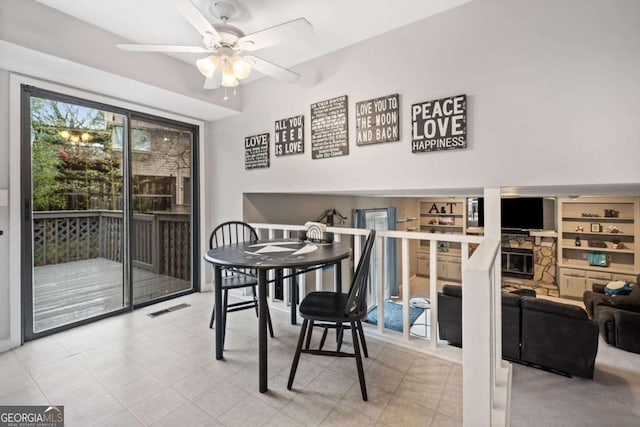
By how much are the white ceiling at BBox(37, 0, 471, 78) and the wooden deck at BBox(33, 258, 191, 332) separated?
7.13ft

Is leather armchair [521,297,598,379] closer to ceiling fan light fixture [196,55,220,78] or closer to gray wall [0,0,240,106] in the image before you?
ceiling fan light fixture [196,55,220,78]

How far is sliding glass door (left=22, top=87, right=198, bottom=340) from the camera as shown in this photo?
8.18 ft

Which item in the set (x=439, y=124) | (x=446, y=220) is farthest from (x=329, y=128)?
(x=446, y=220)

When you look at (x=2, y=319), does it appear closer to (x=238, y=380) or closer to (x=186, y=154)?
(x=238, y=380)

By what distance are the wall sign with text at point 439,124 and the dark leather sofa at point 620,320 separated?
10.4 ft

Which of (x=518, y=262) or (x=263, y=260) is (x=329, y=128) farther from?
(x=518, y=262)

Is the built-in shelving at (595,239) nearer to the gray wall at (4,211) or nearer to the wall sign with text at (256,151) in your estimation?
the wall sign with text at (256,151)

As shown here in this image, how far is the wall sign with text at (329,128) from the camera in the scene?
2590mm

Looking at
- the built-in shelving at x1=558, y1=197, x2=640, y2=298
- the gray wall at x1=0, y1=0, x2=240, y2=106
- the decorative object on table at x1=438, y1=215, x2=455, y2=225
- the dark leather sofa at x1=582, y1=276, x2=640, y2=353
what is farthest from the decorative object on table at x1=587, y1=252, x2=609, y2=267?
the gray wall at x1=0, y1=0, x2=240, y2=106

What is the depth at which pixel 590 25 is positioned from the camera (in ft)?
5.39

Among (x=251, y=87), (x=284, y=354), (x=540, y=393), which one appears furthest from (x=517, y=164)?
(x=251, y=87)

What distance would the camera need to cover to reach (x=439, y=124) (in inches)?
83.7

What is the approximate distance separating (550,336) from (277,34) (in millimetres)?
3254

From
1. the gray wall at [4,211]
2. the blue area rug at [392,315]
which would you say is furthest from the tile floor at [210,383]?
the blue area rug at [392,315]
